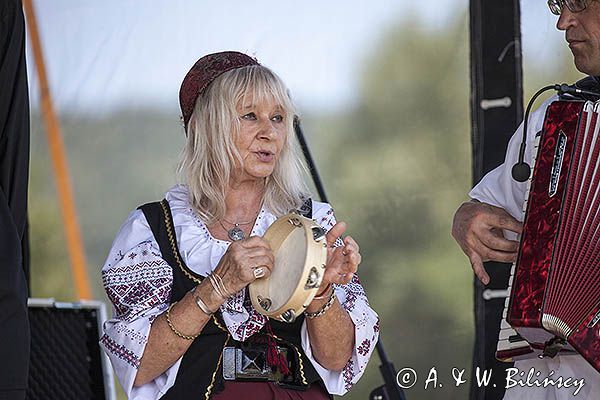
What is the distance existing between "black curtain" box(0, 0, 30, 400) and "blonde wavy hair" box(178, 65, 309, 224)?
1.55 ft

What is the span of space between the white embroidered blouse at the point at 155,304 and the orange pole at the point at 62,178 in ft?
5.47

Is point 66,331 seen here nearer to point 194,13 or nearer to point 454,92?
point 194,13

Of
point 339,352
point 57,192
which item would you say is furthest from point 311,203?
point 57,192

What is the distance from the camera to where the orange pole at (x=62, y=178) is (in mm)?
4434

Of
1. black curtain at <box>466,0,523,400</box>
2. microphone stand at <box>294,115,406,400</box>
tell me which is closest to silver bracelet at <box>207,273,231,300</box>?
microphone stand at <box>294,115,406,400</box>

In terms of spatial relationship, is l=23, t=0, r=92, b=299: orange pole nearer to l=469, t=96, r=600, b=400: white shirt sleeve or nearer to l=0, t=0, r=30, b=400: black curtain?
l=0, t=0, r=30, b=400: black curtain

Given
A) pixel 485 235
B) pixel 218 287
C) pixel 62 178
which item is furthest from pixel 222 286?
pixel 62 178

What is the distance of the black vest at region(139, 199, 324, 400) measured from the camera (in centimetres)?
273

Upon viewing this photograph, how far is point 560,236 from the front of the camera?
2.49 metres

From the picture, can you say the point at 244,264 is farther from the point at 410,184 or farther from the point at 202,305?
the point at 410,184

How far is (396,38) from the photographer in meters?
4.02

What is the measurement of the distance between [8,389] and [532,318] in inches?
48.5

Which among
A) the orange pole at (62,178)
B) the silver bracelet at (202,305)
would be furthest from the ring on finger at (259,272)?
the orange pole at (62,178)

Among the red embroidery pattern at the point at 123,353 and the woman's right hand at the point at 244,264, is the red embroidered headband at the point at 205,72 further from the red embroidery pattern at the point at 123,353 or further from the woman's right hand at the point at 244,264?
the red embroidery pattern at the point at 123,353
